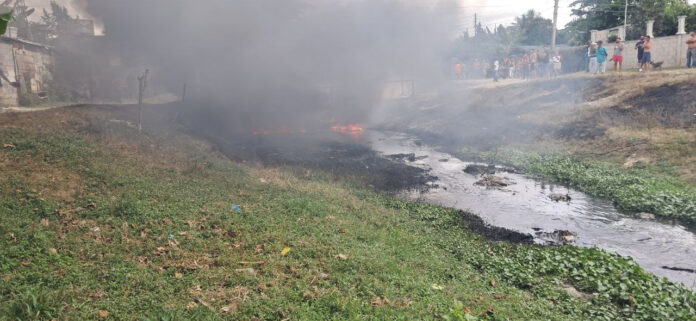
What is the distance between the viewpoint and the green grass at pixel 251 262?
507cm

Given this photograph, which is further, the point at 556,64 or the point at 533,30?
the point at 533,30

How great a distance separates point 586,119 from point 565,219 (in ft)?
36.1

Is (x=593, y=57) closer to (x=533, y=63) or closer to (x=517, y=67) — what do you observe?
(x=533, y=63)

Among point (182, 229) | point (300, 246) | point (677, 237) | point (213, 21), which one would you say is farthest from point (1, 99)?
point (677, 237)

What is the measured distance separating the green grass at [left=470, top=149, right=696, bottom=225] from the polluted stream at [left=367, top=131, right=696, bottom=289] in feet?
1.50

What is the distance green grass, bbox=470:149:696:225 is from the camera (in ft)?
34.9

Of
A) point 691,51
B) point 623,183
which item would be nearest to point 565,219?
point 623,183

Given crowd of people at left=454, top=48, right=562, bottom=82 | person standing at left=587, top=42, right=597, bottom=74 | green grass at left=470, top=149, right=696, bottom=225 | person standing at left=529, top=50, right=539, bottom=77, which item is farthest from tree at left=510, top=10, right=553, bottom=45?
green grass at left=470, top=149, right=696, bottom=225

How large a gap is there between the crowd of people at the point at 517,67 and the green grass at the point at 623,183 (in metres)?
15.0

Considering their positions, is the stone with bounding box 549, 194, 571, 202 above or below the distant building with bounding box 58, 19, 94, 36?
below

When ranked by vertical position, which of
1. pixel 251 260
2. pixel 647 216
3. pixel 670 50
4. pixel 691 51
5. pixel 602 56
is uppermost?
pixel 670 50

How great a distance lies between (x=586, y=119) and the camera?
64.5 feet

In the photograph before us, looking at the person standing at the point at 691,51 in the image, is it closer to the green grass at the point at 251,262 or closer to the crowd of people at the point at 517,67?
the crowd of people at the point at 517,67

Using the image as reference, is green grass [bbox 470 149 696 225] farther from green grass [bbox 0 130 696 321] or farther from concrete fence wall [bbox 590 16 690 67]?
concrete fence wall [bbox 590 16 690 67]
